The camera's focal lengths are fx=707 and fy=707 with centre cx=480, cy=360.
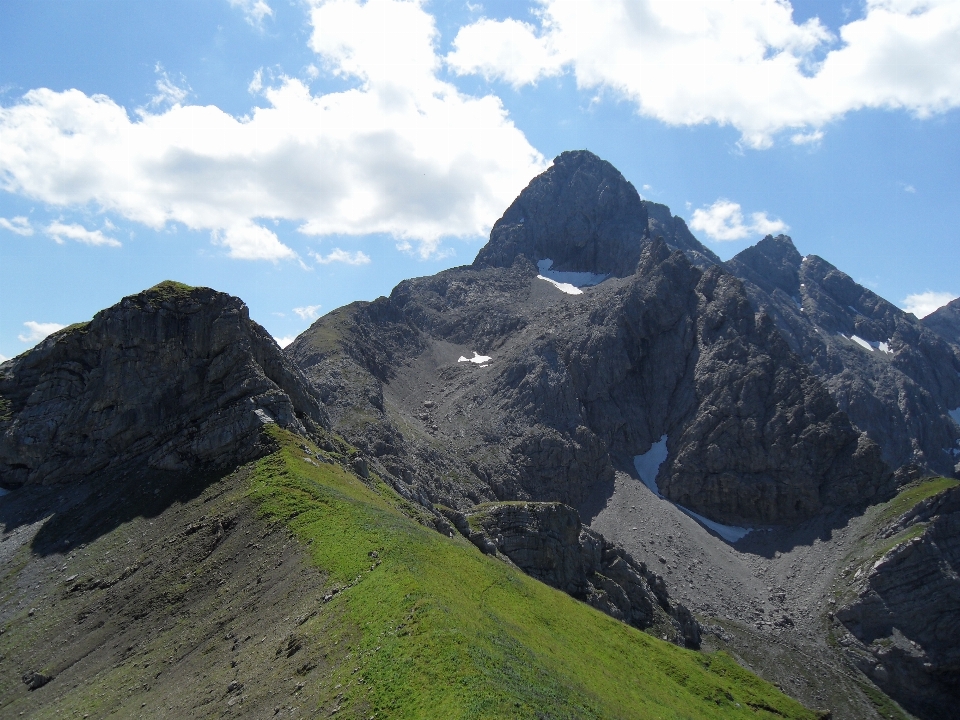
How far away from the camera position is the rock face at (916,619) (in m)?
107

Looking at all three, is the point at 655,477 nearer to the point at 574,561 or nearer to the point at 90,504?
the point at 574,561

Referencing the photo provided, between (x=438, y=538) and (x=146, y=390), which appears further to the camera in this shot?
(x=146, y=390)

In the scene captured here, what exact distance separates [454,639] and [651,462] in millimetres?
147237

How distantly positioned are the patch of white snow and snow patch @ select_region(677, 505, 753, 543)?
11.5 m

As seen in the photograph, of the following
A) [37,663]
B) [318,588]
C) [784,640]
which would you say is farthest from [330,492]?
[784,640]

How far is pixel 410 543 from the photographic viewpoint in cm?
4516

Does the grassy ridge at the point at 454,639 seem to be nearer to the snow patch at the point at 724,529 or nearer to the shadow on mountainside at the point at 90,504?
the shadow on mountainside at the point at 90,504

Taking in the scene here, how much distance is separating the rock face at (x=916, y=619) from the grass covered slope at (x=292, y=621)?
60.3 meters

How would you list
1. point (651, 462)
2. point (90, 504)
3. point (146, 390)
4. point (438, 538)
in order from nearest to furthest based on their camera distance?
point (438, 538) < point (90, 504) < point (146, 390) < point (651, 462)

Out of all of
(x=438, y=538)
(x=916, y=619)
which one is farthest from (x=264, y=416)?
(x=916, y=619)

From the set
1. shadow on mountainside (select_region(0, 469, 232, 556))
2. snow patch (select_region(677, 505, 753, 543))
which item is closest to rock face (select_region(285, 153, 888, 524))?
snow patch (select_region(677, 505, 753, 543))

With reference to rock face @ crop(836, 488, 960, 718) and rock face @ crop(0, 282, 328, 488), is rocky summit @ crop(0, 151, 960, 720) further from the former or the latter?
rock face @ crop(836, 488, 960, 718)

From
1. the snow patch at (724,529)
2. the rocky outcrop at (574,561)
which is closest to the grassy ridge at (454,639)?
the rocky outcrop at (574,561)

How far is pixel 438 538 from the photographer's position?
53.0m
